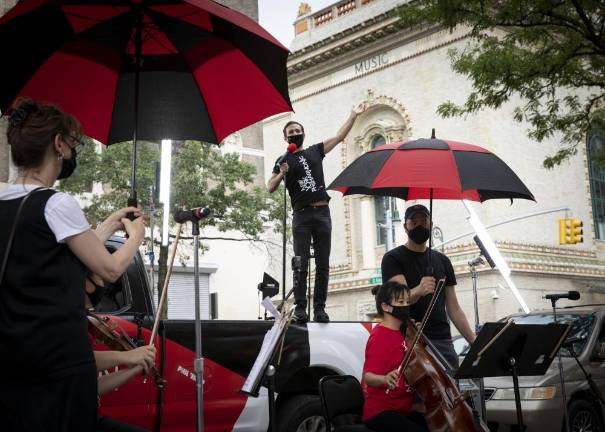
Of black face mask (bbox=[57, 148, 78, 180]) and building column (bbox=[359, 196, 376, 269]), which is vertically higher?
building column (bbox=[359, 196, 376, 269])

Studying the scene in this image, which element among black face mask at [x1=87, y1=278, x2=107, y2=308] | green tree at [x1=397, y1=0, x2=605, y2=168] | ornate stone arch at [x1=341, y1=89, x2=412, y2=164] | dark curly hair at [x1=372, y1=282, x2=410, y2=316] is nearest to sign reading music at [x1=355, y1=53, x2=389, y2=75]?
ornate stone arch at [x1=341, y1=89, x2=412, y2=164]

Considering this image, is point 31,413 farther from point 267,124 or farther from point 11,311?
point 267,124

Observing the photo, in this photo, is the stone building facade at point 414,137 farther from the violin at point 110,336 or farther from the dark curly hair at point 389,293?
the violin at point 110,336

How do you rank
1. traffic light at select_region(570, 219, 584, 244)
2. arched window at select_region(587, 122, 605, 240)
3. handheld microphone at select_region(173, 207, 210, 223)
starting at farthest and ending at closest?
1. arched window at select_region(587, 122, 605, 240)
2. traffic light at select_region(570, 219, 584, 244)
3. handheld microphone at select_region(173, 207, 210, 223)

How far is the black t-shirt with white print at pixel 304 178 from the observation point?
27.7 feet

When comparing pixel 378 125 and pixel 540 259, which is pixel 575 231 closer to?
pixel 540 259

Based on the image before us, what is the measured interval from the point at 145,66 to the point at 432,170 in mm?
2756

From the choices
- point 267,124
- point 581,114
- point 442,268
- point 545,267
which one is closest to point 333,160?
point 267,124

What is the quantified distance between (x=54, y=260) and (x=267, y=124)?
34891 mm

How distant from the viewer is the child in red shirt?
583 cm

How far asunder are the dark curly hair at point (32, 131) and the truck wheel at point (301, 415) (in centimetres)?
409

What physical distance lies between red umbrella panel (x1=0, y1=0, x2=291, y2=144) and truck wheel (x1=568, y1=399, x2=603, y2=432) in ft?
21.7

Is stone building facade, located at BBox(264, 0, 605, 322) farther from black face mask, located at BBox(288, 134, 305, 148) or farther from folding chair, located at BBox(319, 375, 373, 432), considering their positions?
folding chair, located at BBox(319, 375, 373, 432)

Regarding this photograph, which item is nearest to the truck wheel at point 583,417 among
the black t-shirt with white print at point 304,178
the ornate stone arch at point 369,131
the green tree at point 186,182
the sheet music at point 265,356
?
the black t-shirt with white print at point 304,178
